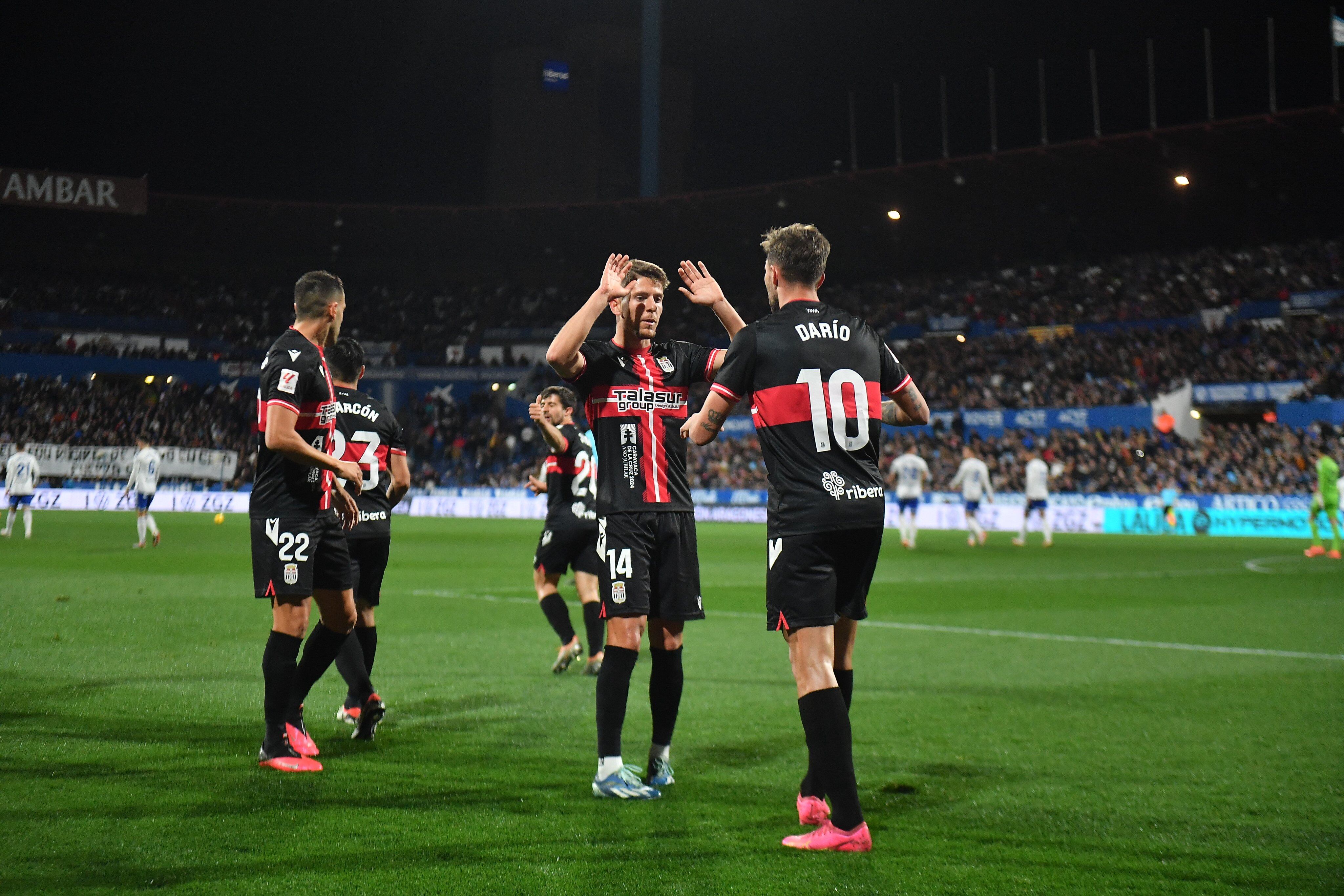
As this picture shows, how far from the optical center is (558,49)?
6150cm

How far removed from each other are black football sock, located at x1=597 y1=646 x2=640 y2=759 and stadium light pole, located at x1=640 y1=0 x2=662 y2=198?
43255 millimetres

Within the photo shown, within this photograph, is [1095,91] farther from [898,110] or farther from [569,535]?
[569,535]

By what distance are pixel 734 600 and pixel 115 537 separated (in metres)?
16.1

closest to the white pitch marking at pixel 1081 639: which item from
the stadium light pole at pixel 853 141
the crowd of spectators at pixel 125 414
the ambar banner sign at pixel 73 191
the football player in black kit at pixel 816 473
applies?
the football player in black kit at pixel 816 473

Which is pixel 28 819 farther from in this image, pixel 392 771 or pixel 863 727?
pixel 863 727

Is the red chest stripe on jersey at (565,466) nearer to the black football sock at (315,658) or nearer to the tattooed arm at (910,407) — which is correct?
the black football sock at (315,658)

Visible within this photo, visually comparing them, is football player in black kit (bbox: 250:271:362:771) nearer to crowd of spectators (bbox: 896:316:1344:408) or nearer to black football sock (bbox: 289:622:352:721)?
black football sock (bbox: 289:622:352:721)

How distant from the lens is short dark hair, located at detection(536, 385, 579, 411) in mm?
8539

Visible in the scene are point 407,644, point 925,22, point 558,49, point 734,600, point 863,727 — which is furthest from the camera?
point 558,49

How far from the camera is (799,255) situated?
4.65 m

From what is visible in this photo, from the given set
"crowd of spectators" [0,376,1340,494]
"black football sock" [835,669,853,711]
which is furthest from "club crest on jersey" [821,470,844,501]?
"crowd of spectators" [0,376,1340,494]

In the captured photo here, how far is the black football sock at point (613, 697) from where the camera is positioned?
5.12 meters

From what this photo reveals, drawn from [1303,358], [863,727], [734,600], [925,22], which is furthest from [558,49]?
[863,727]

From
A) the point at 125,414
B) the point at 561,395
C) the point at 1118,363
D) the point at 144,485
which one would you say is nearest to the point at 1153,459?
the point at 1118,363
